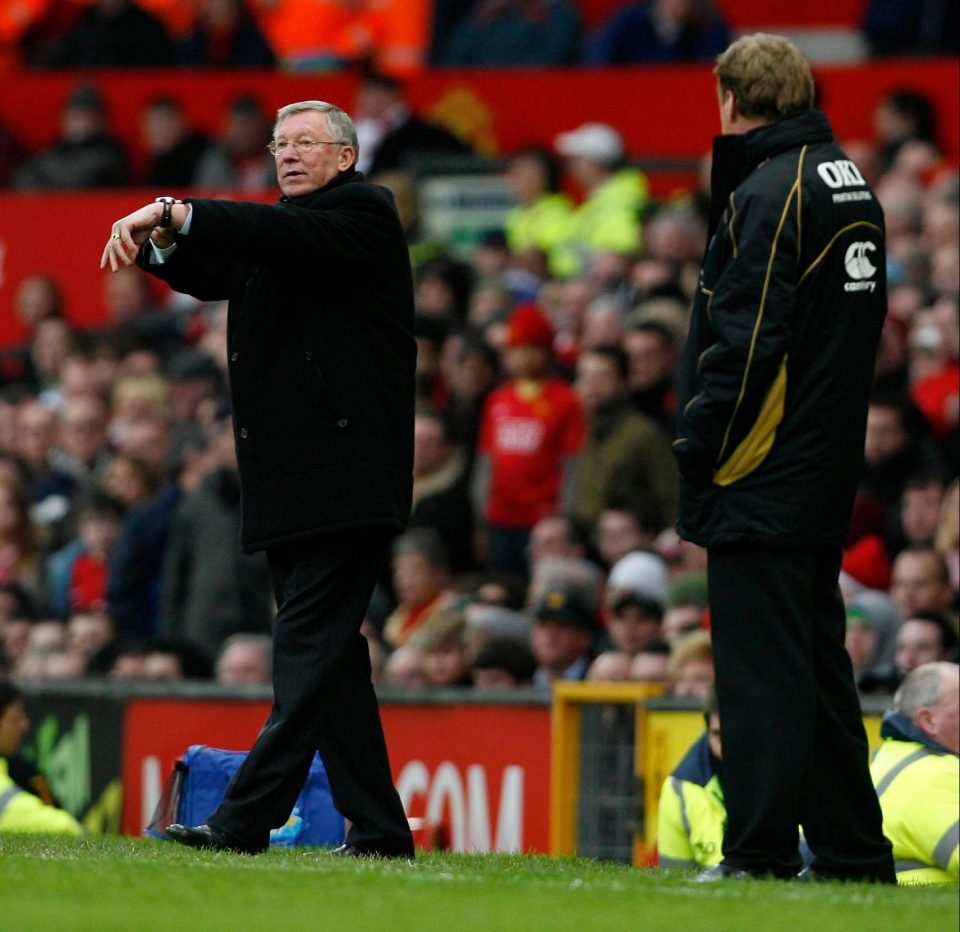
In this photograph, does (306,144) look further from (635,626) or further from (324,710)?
(635,626)

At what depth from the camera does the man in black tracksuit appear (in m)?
6.79

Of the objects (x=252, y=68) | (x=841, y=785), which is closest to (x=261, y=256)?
(x=841, y=785)

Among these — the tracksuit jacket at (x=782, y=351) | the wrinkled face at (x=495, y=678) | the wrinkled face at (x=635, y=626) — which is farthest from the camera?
the wrinkled face at (x=495, y=678)

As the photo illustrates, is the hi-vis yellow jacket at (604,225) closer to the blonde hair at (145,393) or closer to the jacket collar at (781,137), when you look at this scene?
the blonde hair at (145,393)

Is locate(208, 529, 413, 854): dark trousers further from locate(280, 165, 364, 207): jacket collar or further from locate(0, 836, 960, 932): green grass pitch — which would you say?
locate(280, 165, 364, 207): jacket collar

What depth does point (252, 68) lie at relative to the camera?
21000 mm

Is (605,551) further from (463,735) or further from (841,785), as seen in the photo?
(841,785)

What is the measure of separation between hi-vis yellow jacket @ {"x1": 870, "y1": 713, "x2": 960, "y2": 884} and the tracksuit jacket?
1.90 meters

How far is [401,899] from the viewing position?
255 inches

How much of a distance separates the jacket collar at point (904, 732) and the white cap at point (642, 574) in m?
3.94

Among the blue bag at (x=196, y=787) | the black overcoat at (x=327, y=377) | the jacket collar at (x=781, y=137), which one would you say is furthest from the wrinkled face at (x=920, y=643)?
the jacket collar at (x=781, y=137)

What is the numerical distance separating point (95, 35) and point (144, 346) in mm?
4326

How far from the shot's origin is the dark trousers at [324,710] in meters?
7.48

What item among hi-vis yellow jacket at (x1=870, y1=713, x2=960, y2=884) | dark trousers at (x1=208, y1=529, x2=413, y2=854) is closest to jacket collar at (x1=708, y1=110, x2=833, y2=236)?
dark trousers at (x1=208, y1=529, x2=413, y2=854)
